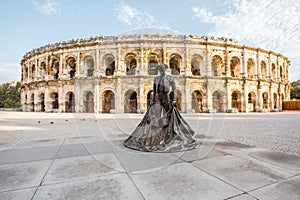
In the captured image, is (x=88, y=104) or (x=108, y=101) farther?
(x=108, y=101)

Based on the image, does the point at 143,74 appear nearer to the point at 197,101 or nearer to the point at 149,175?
the point at 197,101

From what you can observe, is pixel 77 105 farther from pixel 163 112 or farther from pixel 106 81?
pixel 163 112

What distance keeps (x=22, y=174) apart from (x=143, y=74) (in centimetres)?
1793

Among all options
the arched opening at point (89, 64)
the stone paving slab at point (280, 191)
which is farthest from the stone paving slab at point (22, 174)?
the arched opening at point (89, 64)

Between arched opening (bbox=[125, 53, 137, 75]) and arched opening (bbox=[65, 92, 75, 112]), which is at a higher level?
arched opening (bbox=[125, 53, 137, 75])

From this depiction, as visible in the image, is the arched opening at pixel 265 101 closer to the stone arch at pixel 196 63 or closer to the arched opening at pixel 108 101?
the stone arch at pixel 196 63

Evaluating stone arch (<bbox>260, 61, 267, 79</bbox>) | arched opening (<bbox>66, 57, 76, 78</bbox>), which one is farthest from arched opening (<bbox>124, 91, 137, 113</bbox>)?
stone arch (<bbox>260, 61, 267, 79</bbox>)

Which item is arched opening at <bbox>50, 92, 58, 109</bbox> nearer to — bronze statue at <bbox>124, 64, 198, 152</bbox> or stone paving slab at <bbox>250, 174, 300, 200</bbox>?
bronze statue at <bbox>124, 64, 198, 152</bbox>

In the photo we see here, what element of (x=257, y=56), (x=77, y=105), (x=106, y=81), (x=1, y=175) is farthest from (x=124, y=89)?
(x=257, y=56)

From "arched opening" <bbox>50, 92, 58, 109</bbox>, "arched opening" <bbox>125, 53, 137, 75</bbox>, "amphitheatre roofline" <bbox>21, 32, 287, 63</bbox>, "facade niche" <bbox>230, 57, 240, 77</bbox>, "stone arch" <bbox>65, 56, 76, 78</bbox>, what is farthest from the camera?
"arched opening" <bbox>50, 92, 58, 109</bbox>

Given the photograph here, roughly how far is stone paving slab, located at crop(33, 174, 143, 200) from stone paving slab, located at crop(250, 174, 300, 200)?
1.28 m

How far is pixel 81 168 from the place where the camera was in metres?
2.35

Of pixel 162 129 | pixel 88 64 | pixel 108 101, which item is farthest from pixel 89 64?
pixel 162 129

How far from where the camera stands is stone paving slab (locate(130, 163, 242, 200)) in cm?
158
